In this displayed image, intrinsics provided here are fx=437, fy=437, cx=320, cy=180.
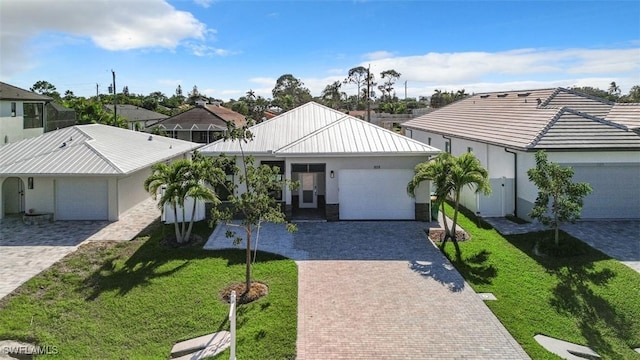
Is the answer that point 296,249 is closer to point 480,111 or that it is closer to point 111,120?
point 480,111

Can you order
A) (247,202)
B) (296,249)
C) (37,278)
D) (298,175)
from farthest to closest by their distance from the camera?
(298,175) < (296,249) < (37,278) < (247,202)

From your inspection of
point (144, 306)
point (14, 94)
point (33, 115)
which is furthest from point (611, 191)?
point (33, 115)

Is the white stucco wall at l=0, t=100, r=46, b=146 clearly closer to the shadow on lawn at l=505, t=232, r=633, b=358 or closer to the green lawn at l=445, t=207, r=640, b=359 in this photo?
the green lawn at l=445, t=207, r=640, b=359

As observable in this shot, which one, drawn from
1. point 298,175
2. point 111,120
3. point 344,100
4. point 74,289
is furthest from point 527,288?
point 344,100

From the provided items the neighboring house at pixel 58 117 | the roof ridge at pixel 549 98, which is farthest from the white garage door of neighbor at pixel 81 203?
→ the roof ridge at pixel 549 98

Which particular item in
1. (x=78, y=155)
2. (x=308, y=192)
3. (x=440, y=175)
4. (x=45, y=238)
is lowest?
(x=45, y=238)

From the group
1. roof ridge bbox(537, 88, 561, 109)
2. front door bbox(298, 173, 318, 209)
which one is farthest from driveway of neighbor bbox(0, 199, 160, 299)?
roof ridge bbox(537, 88, 561, 109)

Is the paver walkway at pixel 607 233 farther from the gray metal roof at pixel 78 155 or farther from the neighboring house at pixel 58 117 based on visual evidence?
the neighboring house at pixel 58 117

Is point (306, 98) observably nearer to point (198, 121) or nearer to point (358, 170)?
point (198, 121)
